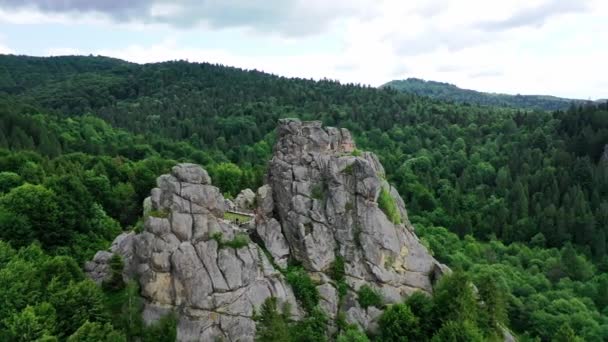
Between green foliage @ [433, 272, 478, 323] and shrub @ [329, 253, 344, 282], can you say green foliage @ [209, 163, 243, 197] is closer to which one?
shrub @ [329, 253, 344, 282]

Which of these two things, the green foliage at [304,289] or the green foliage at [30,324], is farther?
the green foliage at [304,289]

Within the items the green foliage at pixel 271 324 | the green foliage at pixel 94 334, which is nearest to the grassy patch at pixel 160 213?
the green foliage at pixel 94 334

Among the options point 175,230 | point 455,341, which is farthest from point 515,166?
point 175,230

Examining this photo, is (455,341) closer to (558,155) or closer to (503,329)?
(503,329)

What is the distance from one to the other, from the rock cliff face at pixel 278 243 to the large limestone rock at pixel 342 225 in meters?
0.11

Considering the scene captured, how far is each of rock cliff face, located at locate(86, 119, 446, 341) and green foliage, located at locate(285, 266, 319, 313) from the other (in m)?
0.77

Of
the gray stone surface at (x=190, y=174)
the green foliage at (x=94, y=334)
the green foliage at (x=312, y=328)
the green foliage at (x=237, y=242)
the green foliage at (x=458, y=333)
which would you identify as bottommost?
the green foliage at (x=312, y=328)

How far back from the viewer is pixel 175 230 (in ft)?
143

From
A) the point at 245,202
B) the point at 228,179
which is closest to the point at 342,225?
the point at 245,202

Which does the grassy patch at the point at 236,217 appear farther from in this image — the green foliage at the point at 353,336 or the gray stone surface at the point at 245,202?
the green foliage at the point at 353,336

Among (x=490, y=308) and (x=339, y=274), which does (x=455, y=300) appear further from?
(x=339, y=274)

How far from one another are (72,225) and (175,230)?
26587 millimetres

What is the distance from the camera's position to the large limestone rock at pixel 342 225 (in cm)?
4794

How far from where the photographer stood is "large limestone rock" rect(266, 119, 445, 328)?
47.9 meters
